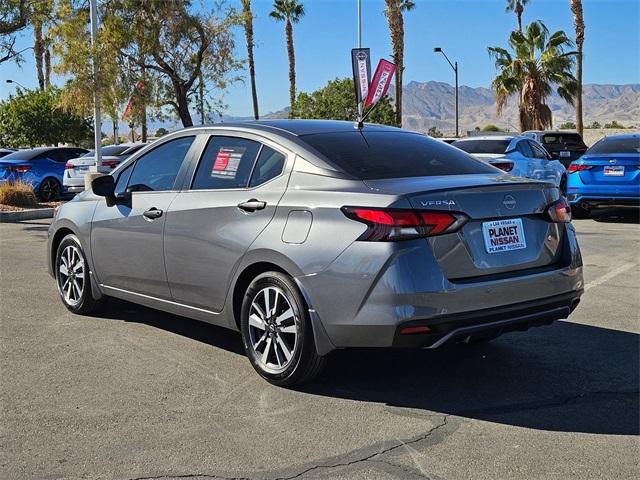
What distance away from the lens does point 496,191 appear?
4250mm

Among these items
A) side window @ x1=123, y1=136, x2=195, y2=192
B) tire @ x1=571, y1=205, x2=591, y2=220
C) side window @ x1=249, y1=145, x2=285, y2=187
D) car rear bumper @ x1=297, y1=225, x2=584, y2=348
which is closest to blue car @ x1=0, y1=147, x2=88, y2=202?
tire @ x1=571, y1=205, x2=591, y2=220

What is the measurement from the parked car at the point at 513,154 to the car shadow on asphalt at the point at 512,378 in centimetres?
860

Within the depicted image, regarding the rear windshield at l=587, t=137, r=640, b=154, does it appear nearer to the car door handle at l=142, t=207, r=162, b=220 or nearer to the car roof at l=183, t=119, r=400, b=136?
the car roof at l=183, t=119, r=400, b=136

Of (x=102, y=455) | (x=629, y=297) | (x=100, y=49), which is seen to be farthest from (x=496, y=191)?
(x=100, y=49)

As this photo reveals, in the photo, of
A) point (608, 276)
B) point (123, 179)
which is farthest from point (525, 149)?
point (123, 179)

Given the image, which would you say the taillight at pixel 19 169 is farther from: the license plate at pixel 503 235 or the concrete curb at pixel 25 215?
the license plate at pixel 503 235

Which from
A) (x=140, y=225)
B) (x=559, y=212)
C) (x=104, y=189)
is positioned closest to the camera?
(x=559, y=212)

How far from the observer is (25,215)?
52.5 feet

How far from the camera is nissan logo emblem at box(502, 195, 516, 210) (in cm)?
425

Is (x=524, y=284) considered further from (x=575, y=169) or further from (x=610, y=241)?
(x=575, y=169)

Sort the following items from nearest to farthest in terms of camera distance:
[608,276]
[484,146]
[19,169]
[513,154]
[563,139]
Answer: [608,276]
[513,154]
[484,146]
[19,169]
[563,139]

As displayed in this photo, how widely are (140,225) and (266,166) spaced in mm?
1288

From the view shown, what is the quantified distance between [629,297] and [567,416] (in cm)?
340

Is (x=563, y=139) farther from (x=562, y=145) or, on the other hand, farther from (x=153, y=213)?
(x=153, y=213)
